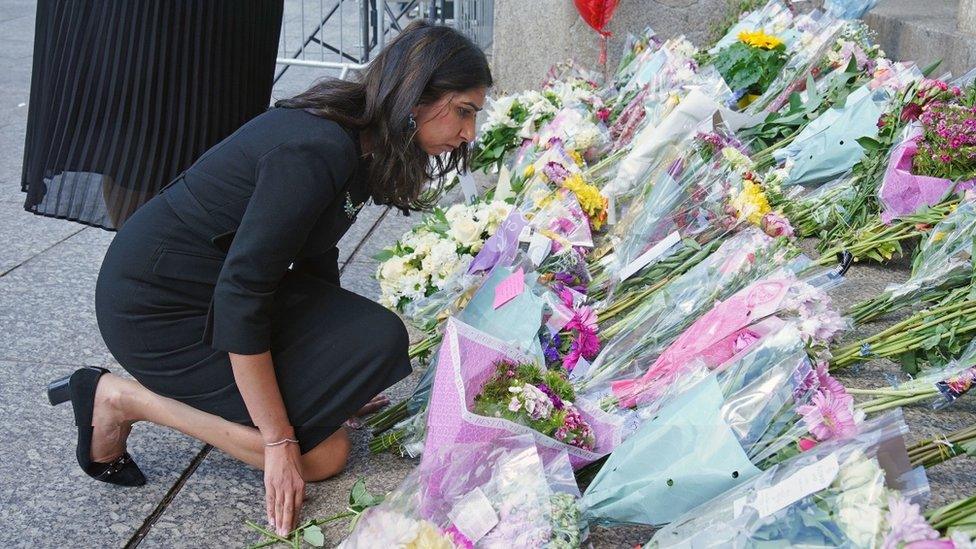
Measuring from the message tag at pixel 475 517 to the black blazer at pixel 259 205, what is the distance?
0.58 m

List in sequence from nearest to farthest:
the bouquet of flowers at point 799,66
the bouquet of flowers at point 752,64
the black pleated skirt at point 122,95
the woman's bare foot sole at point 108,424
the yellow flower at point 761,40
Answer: the woman's bare foot sole at point 108,424
the black pleated skirt at point 122,95
the bouquet of flowers at point 799,66
the bouquet of flowers at point 752,64
the yellow flower at point 761,40

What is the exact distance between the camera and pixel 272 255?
6.98ft

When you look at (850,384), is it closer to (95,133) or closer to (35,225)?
(95,133)

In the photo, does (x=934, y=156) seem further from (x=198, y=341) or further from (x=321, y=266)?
(x=198, y=341)

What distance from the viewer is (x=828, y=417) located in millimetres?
1853

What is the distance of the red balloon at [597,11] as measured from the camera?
5.49 meters

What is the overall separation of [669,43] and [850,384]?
2.86 m

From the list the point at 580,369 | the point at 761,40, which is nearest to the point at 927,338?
the point at 580,369

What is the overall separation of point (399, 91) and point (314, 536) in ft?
3.26

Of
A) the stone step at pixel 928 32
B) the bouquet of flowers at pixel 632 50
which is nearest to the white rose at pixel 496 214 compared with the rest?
the stone step at pixel 928 32

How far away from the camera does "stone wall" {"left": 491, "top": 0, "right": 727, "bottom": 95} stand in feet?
18.8

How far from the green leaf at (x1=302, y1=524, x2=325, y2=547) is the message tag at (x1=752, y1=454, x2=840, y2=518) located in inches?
37.9

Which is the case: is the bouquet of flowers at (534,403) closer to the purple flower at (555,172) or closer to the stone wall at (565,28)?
the purple flower at (555,172)

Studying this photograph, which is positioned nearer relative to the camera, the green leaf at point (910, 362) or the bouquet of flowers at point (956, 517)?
the bouquet of flowers at point (956, 517)
